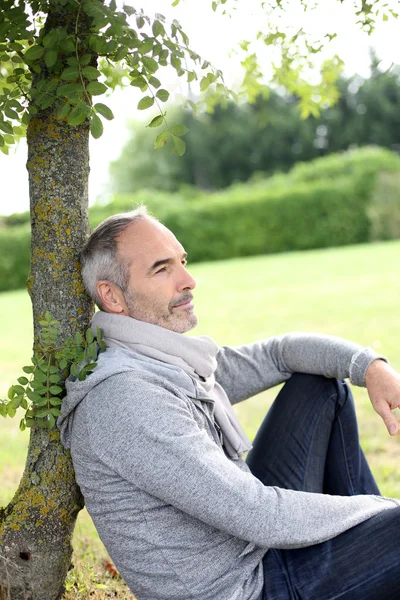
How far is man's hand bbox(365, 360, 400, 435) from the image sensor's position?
7.17 ft

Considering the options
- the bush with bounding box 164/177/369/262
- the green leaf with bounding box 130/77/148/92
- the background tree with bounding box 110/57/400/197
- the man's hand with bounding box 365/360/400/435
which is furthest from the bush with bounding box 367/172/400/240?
the background tree with bounding box 110/57/400/197

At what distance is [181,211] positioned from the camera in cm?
2028

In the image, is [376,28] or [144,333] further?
[376,28]

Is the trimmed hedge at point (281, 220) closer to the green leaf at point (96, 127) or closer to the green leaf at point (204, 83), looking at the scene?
the green leaf at point (204, 83)

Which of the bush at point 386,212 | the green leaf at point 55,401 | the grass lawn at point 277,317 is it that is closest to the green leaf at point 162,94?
the green leaf at point 55,401

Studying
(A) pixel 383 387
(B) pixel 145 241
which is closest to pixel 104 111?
(B) pixel 145 241

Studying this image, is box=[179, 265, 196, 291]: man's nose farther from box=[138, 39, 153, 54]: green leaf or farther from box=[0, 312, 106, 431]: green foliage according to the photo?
box=[138, 39, 153, 54]: green leaf

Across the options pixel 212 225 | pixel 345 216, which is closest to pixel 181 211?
pixel 212 225

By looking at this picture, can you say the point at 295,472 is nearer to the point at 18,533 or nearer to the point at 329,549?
the point at 329,549

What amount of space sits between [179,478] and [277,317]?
24.0 feet

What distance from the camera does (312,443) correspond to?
229 cm

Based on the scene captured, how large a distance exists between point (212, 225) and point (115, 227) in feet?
58.9

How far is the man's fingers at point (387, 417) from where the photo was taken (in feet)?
6.74

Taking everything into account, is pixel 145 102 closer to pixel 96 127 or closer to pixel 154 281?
pixel 96 127
